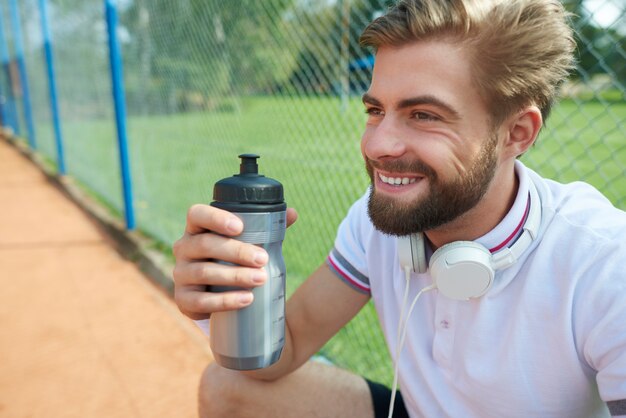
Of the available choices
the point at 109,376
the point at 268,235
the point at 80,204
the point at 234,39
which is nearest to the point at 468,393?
the point at 268,235

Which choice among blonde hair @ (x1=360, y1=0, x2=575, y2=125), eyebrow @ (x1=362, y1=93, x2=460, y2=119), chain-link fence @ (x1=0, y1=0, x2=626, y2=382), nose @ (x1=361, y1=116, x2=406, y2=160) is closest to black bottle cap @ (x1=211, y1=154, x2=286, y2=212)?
nose @ (x1=361, y1=116, x2=406, y2=160)

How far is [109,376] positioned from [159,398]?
42 cm

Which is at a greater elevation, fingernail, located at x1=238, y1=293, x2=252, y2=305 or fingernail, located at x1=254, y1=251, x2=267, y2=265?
fingernail, located at x1=254, y1=251, x2=267, y2=265

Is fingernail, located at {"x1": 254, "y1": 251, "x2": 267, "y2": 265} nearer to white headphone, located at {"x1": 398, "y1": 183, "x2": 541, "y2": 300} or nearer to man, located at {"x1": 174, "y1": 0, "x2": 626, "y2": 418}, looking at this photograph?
man, located at {"x1": 174, "y1": 0, "x2": 626, "y2": 418}

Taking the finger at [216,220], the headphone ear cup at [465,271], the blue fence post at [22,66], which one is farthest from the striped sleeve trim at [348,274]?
the blue fence post at [22,66]

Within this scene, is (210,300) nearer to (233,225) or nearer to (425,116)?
(233,225)

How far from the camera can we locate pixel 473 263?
4.28 feet

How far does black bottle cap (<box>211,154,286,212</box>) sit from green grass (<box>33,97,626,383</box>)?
1.60 metres

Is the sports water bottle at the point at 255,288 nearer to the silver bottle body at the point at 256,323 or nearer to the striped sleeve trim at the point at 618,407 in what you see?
the silver bottle body at the point at 256,323

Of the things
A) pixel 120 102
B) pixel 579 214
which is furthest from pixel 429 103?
pixel 120 102

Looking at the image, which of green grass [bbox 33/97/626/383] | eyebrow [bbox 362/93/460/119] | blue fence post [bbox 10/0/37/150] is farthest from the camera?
blue fence post [bbox 10/0/37/150]

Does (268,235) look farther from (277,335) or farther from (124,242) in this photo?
(124,242)

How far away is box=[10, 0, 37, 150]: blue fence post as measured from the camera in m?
11.2

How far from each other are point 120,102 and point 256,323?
4584 millimetres
